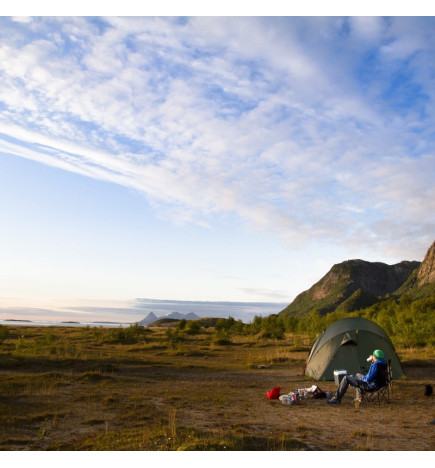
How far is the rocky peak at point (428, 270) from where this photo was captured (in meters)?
164

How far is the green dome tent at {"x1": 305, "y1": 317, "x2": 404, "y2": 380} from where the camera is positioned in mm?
17328

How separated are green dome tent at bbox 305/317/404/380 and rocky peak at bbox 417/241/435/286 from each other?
520 ft

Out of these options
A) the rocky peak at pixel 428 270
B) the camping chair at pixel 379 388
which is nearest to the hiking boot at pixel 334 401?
the camping chair at pixel 379 388

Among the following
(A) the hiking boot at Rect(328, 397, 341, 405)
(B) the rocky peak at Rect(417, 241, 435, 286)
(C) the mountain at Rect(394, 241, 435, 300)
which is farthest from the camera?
(B) the rocky peak at Rect(417, 241, 435, 286)

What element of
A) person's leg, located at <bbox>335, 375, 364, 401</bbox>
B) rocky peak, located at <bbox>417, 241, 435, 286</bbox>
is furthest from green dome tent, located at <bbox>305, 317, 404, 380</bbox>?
rocky peak, located at <bbox>417, 241, 435, 286</bbox>

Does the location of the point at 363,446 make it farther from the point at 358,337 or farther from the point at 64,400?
the point at 358,337

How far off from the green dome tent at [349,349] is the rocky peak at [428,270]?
15863cm

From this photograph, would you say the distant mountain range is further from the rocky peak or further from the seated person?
the seated person

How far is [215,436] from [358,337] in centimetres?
1131

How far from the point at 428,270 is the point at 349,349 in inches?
6982

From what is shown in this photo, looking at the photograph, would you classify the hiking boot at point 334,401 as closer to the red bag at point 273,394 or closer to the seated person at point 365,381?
the seated person at point 365,381

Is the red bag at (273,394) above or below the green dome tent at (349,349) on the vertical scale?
below

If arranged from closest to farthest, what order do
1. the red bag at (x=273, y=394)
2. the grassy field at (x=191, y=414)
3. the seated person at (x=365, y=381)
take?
the grassy field at (x=191, y=414) < the seated person at (x=365, y=381) < the red bag at (x=273, y=394)

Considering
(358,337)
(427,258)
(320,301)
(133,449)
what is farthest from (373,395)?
(427,258)
